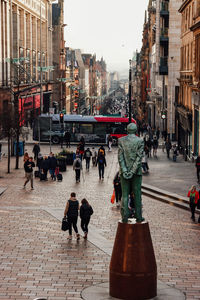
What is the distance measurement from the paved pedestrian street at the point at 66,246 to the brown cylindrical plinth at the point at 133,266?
2.97ft

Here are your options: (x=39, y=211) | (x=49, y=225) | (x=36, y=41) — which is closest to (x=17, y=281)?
(x=49, y=225)

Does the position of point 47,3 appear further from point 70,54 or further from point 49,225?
point 49,225

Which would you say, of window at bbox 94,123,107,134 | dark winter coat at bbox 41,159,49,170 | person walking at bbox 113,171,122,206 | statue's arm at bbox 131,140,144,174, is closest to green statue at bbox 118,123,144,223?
statue's arm at bbox 131,140,144,174

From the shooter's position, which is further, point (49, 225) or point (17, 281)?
point (49, 225)

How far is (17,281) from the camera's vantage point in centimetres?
1370

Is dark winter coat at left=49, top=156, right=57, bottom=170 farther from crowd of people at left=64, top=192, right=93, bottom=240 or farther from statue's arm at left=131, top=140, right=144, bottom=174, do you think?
statue's arm at left=131, top=140, right=144, bottom=174

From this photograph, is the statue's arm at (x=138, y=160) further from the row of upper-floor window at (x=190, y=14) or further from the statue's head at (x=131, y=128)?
the row of upper-floor window at (x=190, y=14)

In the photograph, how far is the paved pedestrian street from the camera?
13532mm

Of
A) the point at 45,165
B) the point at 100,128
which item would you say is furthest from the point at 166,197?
the point at 100,128

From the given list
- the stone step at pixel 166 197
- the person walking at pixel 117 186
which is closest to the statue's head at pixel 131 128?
the stone step at pixel 166 197

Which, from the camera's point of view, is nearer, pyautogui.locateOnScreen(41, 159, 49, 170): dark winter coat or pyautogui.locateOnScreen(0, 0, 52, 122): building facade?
pyautogui.locateOnScreen(41, 159, 49, 170): dark winter coat

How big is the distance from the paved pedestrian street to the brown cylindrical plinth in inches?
35.7

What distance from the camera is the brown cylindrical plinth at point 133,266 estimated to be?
12.4m

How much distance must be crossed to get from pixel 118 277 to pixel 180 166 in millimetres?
26573
